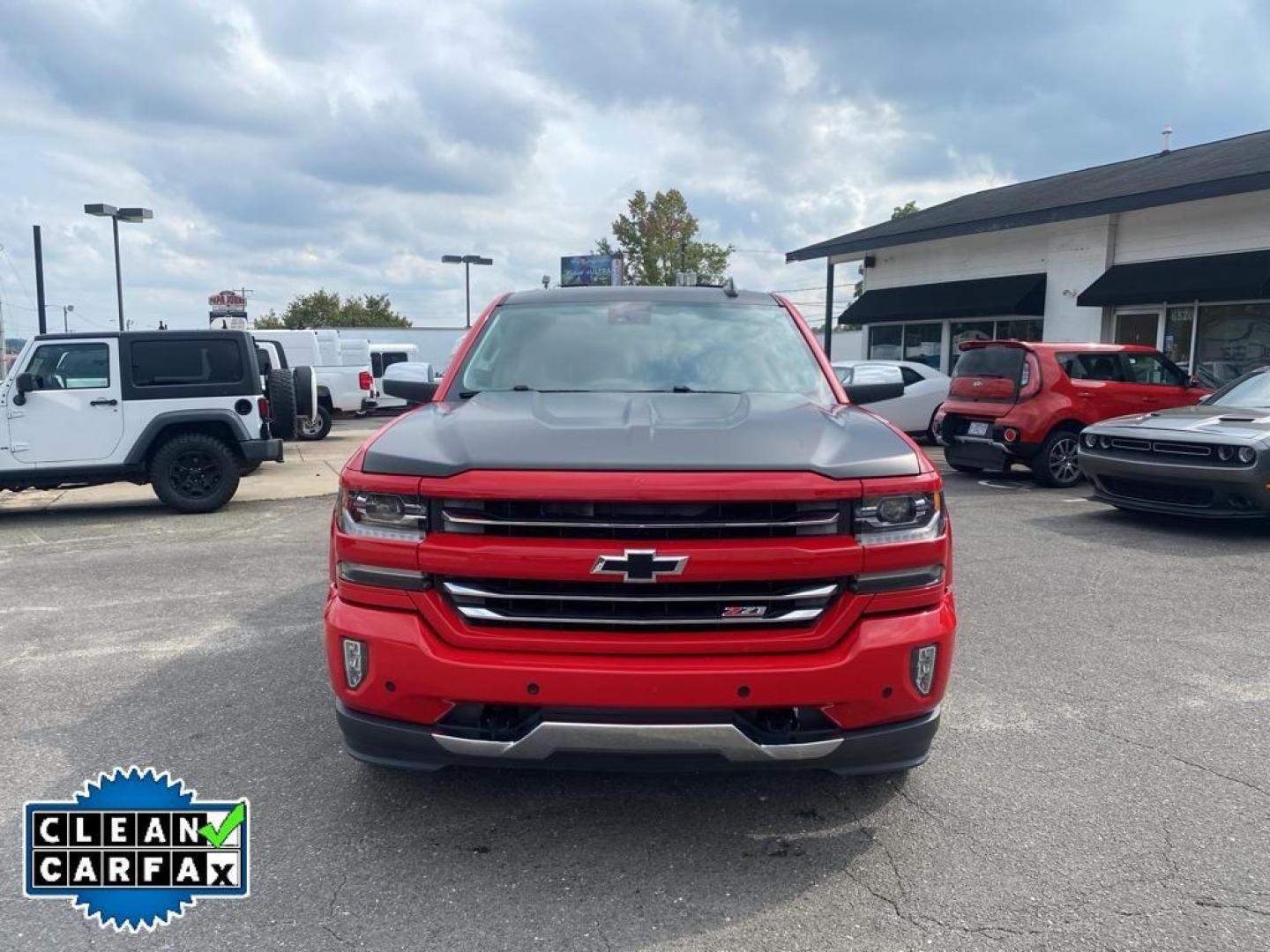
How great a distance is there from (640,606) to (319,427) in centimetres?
1810

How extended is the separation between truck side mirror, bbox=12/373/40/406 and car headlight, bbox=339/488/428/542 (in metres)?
8.31

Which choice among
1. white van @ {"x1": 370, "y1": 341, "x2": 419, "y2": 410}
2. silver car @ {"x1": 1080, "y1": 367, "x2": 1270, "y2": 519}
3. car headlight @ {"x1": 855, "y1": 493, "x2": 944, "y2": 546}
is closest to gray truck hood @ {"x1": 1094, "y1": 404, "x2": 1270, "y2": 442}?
silver car @ {"x1": 1080, "y1": 367, "x2": 1270, "y2": 519}

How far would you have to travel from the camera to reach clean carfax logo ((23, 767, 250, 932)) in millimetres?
2691

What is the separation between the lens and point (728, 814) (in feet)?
10.5

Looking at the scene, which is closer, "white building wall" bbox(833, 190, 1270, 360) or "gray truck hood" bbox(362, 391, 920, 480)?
"gray truck hood" bbox(362, 391, 920, 480)

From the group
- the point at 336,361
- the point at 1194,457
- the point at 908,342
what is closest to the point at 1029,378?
the point at 1194,457

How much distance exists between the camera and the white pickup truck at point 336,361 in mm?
22312

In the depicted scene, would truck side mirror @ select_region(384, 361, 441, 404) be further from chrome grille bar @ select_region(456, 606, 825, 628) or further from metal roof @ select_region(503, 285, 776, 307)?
chrome grille bar @ select_region(456, 606, 825, 628)

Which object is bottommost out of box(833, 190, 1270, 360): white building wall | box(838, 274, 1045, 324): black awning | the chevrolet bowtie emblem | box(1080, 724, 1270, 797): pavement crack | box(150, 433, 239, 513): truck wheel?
box(1080, 724, 1270, 797): pavement crack

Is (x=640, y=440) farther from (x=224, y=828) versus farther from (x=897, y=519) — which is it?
(x=224, y=828)

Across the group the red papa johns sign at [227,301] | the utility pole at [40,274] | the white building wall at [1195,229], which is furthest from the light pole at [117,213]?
the white building wall at [1195,229]

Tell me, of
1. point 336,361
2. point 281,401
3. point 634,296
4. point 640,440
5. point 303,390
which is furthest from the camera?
point 336,361

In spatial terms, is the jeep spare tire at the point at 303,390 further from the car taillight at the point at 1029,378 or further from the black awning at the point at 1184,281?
the black awning at the point at 1184,281

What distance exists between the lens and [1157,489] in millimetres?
8312
